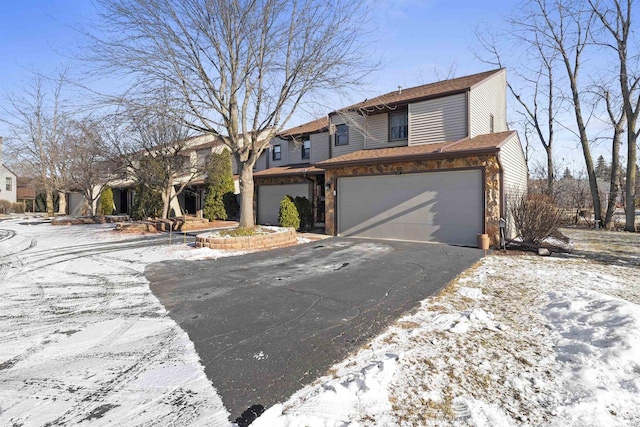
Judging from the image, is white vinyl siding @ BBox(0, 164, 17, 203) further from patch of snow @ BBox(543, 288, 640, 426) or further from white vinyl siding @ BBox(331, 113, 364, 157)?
patch of snow @ BBox(543, 288, 640, 426)

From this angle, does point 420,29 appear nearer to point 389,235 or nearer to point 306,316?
point 389,235

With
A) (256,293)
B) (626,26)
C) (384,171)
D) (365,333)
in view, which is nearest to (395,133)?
A: (384,171)

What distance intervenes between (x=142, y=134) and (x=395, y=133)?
11.5 m

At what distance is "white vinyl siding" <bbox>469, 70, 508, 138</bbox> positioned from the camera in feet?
39.7

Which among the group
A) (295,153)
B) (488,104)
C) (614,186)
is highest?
(488,104)

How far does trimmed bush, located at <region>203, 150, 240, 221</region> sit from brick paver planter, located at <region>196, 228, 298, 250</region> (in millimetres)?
9172

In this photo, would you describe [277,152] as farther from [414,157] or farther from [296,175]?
[414,157]

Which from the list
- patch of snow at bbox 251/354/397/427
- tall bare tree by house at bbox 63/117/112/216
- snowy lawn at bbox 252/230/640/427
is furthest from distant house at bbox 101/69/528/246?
patch of snow at bbox 251/354/397/427

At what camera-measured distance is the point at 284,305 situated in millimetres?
4449

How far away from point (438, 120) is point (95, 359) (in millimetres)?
12568

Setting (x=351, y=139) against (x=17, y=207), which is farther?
(x=17, y=207)

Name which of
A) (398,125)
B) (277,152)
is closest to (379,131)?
(398,125)

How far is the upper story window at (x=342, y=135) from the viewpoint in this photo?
50.0ft

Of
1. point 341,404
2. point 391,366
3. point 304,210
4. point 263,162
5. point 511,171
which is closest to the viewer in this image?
point 341,404
